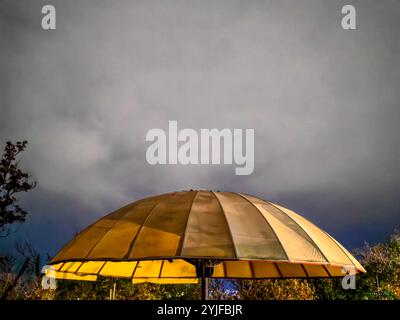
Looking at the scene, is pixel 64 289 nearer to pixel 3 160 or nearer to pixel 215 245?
pixel 3 160

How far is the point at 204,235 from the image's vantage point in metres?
3.00

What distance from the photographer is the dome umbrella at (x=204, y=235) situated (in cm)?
290

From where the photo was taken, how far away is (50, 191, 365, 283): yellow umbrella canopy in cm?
290

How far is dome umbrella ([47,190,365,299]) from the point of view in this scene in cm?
290

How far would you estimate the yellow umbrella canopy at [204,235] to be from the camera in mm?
2902

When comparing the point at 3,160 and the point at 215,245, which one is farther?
the point at 3,160

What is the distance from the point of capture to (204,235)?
300cm

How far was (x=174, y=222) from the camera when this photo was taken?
10.4ft
